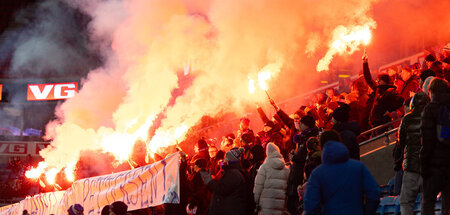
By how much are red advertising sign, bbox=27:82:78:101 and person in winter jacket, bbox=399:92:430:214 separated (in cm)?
3203

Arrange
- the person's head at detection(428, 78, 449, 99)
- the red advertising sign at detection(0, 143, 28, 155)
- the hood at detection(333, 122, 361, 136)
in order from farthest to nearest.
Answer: the red advertising sign at detection(0, 143, 28, 155) < the hood at detection(333, 122, 361, 136) < the person's head at detection(428, 78, 449, 99)

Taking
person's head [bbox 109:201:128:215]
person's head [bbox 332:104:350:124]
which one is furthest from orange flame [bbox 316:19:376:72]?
person's head [bbox 109:201:128:215]

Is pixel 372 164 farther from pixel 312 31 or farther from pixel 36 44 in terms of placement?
pixel 36 44

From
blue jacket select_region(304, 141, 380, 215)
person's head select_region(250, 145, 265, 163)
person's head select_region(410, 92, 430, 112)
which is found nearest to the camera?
blue jacket select_region(304, 141, 380, 215)

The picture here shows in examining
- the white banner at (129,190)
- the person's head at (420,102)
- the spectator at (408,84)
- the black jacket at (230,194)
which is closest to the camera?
the person's head at (420,102)

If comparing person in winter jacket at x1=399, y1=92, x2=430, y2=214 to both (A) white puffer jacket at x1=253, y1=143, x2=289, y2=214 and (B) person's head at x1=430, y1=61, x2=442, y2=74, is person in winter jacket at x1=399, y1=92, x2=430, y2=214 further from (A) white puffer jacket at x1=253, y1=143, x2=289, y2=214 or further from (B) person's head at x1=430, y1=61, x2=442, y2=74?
(B) person's head at x1=430, y1=61, x2=442, y2=74

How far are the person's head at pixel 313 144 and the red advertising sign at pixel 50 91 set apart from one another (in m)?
30.9

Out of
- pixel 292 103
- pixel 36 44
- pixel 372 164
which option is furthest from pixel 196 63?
pixel 36 44

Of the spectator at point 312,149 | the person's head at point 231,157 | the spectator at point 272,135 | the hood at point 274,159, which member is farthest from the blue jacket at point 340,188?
the spectator at point 272,135

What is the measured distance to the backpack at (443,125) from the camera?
5527mm

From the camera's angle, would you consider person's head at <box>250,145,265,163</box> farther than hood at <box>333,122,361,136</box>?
Yes

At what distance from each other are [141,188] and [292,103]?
7.26m

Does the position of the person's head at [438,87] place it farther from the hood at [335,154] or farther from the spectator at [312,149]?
the spectator at [312,149]

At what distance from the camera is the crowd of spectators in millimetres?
4934
